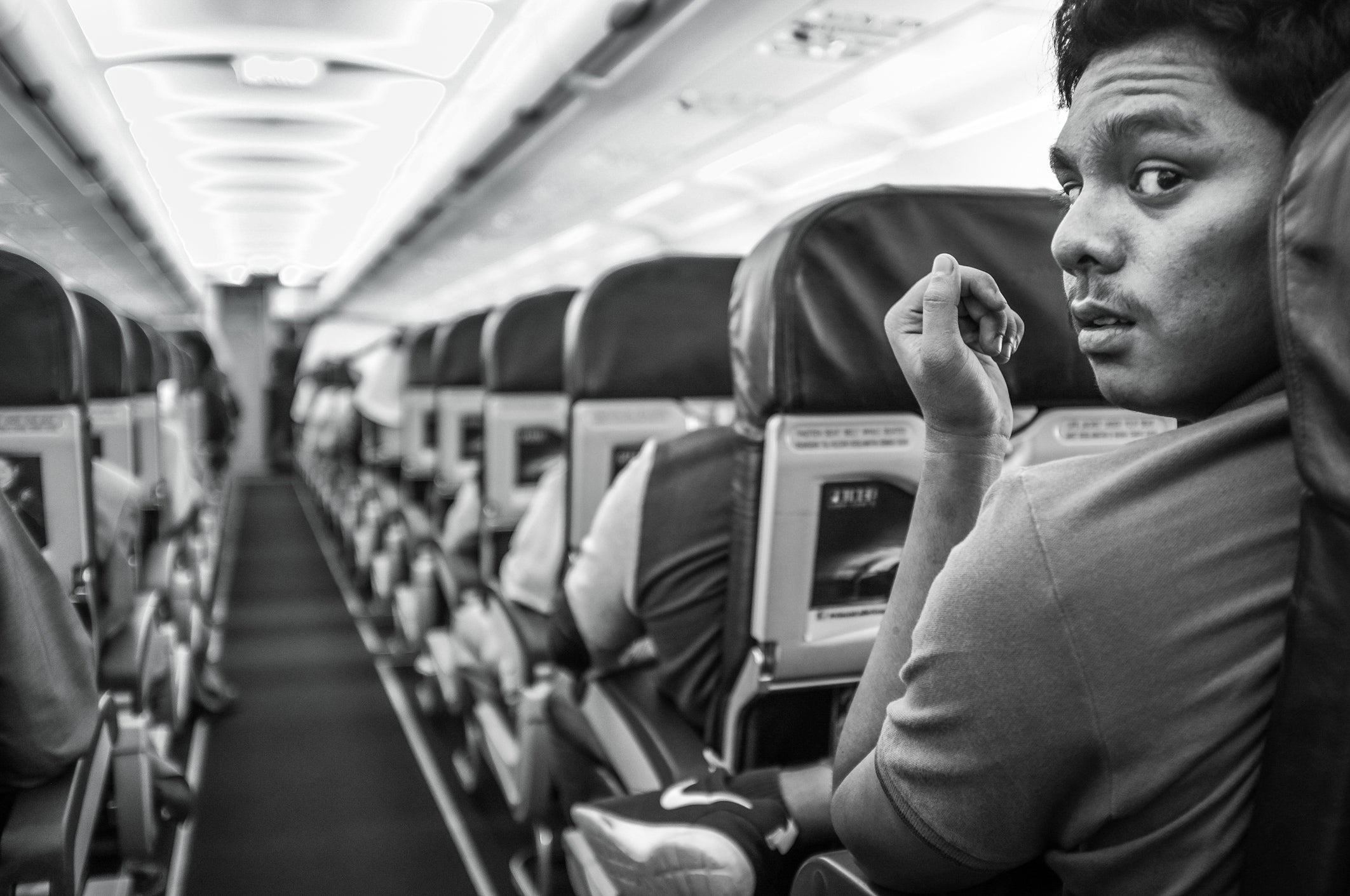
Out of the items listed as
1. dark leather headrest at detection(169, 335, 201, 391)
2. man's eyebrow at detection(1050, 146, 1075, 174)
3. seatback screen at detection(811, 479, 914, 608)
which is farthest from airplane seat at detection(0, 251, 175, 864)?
dark leather headrest at detection(169, 335, 201, 391)

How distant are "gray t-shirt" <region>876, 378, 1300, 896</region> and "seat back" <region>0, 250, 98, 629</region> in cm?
205

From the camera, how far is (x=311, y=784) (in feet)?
12.5

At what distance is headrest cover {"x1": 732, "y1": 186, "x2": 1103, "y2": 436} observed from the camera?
157cm

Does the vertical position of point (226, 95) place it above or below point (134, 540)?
above

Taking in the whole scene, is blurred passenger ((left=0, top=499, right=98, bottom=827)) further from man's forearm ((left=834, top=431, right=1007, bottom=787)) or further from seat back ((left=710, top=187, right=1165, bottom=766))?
man's forearm ((left=834, top=431, right=1007, bottom=787))

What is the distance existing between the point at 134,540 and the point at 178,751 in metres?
1.27

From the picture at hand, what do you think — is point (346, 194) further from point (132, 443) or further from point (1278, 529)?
point (1278, 529)

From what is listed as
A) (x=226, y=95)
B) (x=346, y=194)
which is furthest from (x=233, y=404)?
(x=226, y=95)

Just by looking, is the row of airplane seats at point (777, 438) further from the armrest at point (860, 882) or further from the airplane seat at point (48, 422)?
the airplane seat at point (48, 422)

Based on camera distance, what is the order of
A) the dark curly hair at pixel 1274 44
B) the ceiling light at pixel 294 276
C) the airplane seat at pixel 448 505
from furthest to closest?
the ceiling light at pixel 294 276, the airplane seat at pixel 448 505, the dark curly hair at pixel 1274 44

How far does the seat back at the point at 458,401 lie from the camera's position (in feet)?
15.0

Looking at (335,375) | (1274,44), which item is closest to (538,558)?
(1274,44)

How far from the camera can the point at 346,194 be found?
10.7 m

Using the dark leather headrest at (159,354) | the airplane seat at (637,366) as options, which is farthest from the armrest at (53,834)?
the dark leather headrest at (159,354)
